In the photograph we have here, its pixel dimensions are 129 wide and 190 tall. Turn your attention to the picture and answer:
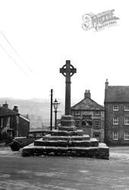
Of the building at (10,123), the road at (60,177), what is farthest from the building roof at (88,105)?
the road at (60,177)

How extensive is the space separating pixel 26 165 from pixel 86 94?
4739 cm

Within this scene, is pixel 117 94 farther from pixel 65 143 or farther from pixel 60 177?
pixel 60 177

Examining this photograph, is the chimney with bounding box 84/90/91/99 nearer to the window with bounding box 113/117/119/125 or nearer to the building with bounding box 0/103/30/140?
the window with bounding box 113/117/119/125

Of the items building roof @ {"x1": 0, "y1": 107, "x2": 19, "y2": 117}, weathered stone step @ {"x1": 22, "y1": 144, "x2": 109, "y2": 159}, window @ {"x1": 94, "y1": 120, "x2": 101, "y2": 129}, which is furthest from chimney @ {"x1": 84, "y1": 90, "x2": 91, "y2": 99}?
weathered stone step @ {"x1": 22, "y1": 144, "x2": 109, "y2": 159}

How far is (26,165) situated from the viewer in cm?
1016

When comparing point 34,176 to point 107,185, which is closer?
point 107,185

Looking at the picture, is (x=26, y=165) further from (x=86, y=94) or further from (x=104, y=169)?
(x=86, y=94)

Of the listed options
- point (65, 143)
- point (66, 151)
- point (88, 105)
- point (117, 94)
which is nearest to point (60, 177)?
point (66, 151)

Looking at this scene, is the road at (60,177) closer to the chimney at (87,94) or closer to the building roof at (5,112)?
the building roof at (5,112)

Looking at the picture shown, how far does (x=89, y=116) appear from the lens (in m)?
56.7

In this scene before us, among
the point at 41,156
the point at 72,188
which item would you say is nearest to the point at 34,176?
the point at 72,188

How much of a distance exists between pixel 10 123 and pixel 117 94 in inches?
815

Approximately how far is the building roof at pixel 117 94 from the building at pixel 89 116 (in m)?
2.60

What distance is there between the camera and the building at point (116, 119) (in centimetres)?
5581
